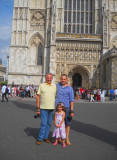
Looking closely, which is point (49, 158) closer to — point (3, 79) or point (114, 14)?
point (114, 14)

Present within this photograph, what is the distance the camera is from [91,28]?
1013 inches

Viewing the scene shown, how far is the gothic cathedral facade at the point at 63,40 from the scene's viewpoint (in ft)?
77.7

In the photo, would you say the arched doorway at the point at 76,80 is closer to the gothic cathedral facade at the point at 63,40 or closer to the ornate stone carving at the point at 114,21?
the gothic cathedral facade at the point at 63,40

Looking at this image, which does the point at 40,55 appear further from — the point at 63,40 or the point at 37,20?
the point at 37,20

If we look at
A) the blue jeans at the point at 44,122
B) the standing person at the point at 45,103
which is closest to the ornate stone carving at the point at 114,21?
the standing person at the point at 45,103

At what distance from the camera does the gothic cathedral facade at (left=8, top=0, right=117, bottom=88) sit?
77.7 feet

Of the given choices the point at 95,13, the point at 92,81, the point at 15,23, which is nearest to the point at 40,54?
the point at 15,23

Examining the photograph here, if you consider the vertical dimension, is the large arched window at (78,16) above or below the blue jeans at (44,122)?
above

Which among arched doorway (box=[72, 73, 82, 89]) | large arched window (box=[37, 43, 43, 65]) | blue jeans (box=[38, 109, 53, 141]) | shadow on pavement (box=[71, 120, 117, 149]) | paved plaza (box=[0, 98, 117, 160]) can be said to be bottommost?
shadow on pavement (box=[71, 120, 117, 149])

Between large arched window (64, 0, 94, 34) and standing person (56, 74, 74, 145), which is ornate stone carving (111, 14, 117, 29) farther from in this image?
standing person (56, 74, 74, 145)

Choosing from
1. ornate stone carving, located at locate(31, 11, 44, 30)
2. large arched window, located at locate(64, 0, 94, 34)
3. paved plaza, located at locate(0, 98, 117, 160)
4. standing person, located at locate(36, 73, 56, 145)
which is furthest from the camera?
large arched window, located at locate(64, 0, 94, 34)

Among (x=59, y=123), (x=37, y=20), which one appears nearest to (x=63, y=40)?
(x=37, y=20)

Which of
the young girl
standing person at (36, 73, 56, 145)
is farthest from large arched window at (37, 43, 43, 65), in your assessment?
the young girl

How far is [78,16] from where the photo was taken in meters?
25.8
